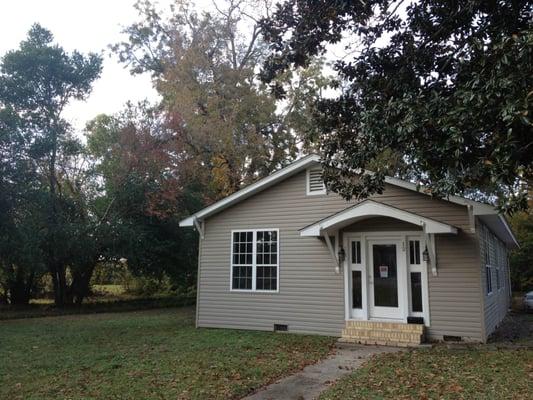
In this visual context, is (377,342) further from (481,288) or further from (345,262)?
(481,288)

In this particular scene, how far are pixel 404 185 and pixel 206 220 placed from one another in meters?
5.59

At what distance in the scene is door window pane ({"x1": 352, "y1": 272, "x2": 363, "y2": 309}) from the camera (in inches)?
424

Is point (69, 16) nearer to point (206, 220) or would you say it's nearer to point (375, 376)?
point (206, 220)

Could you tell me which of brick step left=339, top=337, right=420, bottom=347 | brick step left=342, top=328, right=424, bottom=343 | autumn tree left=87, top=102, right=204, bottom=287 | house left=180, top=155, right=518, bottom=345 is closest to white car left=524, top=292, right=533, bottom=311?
house left=180, top=155, right=518, bottom=345

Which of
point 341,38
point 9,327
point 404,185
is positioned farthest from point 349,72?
point 9,327

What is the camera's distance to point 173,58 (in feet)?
82.9

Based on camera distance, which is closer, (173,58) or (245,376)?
(245,376)

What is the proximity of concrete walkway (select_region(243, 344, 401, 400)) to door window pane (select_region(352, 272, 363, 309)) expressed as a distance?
5.28 feet

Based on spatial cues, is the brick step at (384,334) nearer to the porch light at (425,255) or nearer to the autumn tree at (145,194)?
the porch light at (425,255)

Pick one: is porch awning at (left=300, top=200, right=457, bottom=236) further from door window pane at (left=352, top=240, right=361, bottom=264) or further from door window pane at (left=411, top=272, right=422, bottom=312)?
door window pane at (left=411, top=272, right=422, bottom=312)

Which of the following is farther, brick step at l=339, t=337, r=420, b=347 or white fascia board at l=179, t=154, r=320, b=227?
white fascia board at l=179, t=154, r=320, b=227

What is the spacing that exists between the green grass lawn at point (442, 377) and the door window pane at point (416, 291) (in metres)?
1.65

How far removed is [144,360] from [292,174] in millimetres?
5918

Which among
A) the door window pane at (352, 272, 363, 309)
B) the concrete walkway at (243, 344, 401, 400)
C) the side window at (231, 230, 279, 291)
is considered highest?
the side window at (231, 230, 279, 291)
